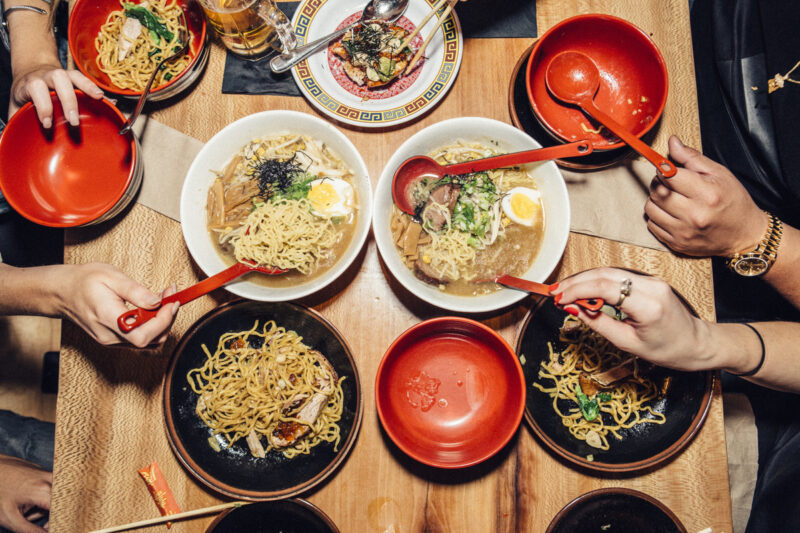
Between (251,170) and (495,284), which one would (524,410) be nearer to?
(495,284)

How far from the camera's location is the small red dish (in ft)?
6.44

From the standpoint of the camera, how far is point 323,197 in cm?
218

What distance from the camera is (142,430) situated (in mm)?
2080

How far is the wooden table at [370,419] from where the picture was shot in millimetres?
2029

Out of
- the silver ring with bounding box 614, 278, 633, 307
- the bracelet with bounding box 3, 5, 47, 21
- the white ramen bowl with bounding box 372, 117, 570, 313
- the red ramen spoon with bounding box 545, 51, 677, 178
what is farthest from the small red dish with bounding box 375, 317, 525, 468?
the bracelet with bounding box 3, 5, 47, 21

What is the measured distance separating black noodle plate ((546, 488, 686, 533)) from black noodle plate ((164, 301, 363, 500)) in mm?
966

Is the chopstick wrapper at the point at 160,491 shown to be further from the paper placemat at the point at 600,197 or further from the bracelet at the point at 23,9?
the bracelet at the point at 23,9

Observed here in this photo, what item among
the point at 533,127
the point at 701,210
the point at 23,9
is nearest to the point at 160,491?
the point at 533,127

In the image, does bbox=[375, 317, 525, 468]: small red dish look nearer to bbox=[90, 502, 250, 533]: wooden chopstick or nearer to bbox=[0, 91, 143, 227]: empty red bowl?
bbox=[90, 502, 250, 533]: wooden chopstick

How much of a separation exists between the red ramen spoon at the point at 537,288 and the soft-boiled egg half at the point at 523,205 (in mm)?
417

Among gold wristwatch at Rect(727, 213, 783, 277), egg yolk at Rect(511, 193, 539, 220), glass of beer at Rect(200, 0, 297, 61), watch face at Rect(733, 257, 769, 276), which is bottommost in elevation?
watch face at Rect(733, 257, 769, 276)

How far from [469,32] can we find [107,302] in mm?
2004

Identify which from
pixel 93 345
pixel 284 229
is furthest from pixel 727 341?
pixel 93 345

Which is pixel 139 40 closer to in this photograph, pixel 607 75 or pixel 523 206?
pixel 523 206
